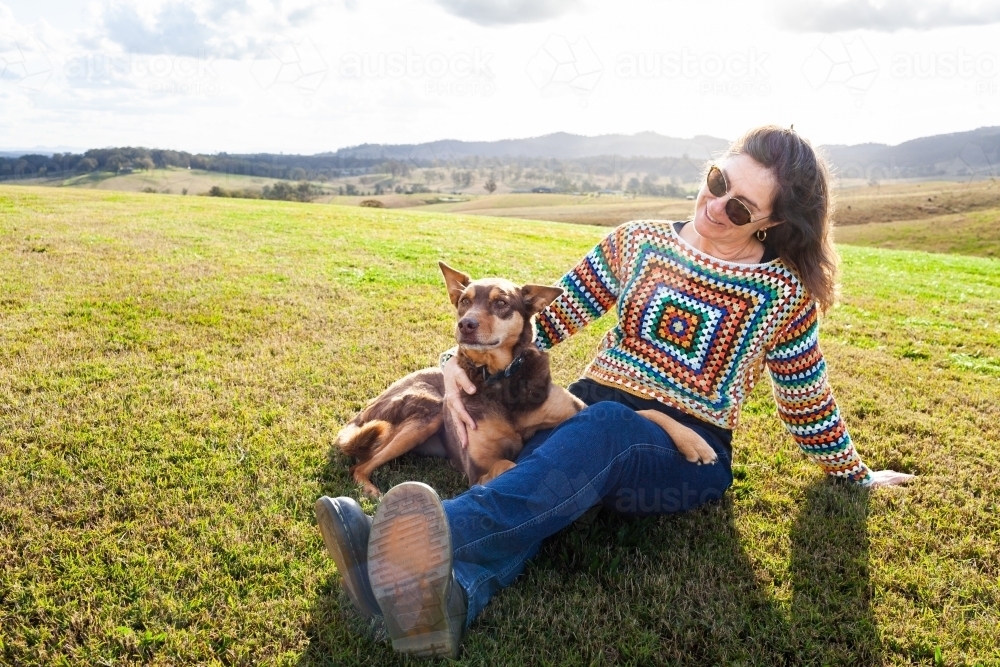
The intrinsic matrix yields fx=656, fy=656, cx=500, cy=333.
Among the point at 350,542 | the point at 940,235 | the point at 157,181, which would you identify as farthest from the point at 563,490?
the point at 157,181

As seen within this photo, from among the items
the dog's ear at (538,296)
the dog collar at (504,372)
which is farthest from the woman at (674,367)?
the dog's ear at (538,296)

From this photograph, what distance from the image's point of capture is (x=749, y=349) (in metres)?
4.31

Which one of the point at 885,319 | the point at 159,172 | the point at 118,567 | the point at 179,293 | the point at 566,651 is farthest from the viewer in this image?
the point at 159,172

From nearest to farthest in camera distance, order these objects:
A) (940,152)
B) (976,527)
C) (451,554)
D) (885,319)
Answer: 1. (451,554)
2. (976,527)
3. (885,319)
4. (940,152)

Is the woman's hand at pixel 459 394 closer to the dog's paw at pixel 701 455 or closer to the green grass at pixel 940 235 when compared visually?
the dog's paw at pixel 701 455

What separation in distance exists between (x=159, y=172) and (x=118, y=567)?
116 metres

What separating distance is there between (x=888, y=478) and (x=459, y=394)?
3.37 m

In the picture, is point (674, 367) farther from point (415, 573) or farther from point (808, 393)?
point (415, 573)

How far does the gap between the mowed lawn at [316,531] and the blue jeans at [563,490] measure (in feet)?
0.97

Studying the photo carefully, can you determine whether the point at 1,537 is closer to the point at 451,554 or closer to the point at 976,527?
the point at 451,554

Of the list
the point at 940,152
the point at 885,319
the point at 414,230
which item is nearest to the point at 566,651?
the point at 885,319

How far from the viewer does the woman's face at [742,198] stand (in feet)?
13.6

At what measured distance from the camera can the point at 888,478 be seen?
503 centimetres

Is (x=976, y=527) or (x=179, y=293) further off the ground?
(x=179, y=293)
